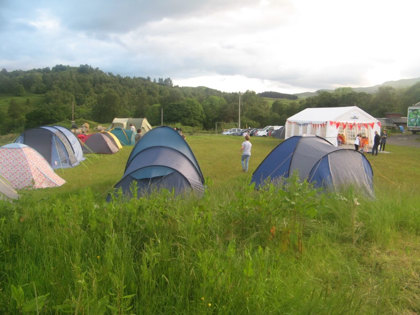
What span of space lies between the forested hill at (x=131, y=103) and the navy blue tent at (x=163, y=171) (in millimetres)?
48731

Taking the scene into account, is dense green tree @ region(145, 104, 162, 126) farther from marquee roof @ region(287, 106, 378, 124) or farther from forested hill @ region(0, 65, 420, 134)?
marquee roof @ region(287, 106, 378, 124)

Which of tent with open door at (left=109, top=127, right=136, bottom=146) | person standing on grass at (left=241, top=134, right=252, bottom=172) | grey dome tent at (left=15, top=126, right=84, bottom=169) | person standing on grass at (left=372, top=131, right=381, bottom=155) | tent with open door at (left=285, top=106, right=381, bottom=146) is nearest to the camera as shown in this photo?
person standing on grass at (left=241, top=134, right=252, bottom=172)

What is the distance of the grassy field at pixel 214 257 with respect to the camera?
1764 millimetres

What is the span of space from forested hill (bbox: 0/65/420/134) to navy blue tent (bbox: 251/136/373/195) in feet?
167

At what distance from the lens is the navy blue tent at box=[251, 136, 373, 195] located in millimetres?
6250

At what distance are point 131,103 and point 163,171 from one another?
77.5 metres

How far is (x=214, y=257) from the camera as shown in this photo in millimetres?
2072

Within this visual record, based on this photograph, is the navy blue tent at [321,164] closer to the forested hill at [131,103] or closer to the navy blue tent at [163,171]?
the navy blue tent at [163,171]

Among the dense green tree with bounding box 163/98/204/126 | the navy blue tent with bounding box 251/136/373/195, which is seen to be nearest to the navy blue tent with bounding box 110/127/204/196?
the navy blue tent with bounding box 251/136/373/195

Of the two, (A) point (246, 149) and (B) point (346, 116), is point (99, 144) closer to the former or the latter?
(A) point (246, 149)

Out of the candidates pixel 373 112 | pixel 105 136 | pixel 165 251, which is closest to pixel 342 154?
pixel 165 251

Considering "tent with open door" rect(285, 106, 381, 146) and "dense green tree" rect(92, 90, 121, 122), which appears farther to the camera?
"dense green tree" rect(92, 90, 121, 122)

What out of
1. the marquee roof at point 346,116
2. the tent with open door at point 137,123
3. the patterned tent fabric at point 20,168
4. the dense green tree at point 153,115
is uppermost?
the dense green tree at point 153,115

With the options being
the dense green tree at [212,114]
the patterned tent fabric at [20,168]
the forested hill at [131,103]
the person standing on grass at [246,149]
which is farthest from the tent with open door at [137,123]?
the dense green tree at [212,114]
